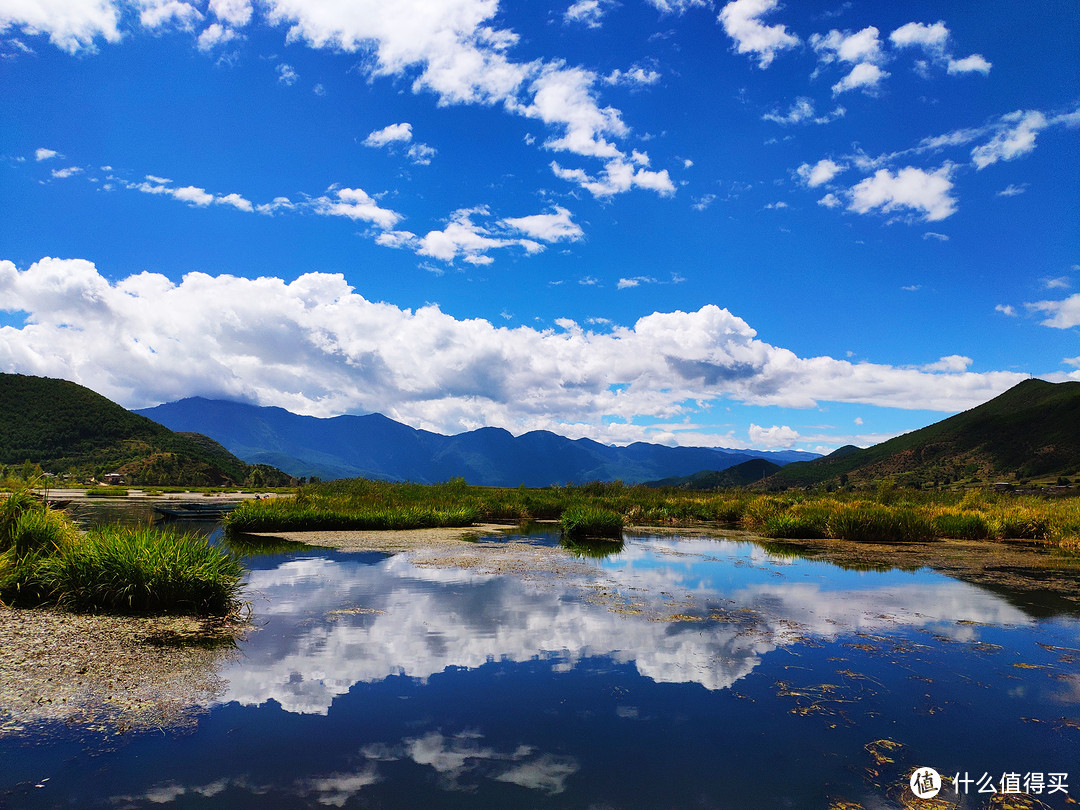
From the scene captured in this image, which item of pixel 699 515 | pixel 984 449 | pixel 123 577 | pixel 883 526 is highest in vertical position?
pixel 984 449

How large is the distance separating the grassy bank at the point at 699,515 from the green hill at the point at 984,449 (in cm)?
8143

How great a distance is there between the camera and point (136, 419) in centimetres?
14500

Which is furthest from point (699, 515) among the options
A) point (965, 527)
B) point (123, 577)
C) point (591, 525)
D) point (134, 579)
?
point (123, 577)

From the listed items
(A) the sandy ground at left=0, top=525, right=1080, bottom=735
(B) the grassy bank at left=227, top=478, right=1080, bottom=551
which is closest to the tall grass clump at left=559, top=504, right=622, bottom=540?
(B) the grassy bank at left=227, top=478, right=1080, bottom=551

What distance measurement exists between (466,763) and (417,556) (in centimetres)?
1601

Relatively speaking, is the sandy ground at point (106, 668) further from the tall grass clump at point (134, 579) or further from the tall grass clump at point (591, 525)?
the tall grass clump at point (591, 525)

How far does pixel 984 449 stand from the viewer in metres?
129

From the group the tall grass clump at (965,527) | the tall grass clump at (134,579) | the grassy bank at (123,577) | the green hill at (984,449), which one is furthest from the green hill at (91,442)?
the green hill at (984,449)

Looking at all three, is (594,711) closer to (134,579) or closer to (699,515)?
(134,579)

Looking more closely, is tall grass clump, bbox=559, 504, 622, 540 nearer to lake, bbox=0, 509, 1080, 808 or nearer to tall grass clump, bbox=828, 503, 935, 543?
tall grass clump, bbox=828, 503, 935, 543

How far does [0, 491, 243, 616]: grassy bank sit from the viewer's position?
37.9ft

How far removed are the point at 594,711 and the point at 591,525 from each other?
23567mm

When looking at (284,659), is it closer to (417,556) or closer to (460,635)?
(460,635)

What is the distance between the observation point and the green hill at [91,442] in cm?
10723
